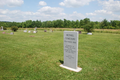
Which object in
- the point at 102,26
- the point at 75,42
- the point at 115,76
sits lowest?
the point at 115,76

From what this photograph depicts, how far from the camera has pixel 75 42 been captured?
481cm

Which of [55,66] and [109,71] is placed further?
[55,66]

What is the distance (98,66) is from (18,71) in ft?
15.9

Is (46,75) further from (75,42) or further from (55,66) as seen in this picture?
(75,42)

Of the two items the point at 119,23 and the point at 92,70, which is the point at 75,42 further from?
the point at 119,23

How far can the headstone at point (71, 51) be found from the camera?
15.9 ft

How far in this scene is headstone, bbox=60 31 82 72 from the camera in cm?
485

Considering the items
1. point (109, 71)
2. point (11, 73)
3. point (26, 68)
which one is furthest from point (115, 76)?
point (11, 73)

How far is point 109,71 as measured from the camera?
4.92 meters

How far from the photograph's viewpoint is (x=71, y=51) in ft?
16.8

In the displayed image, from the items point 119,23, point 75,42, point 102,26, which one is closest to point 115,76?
point 75,42

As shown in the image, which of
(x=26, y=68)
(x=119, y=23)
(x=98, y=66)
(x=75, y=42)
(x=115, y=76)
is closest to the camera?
(x=115, y=76)

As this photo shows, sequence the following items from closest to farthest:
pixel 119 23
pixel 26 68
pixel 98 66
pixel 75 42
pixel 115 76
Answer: pixel 115 76 → pixel 75 42 → pixel 26 68 → pixel 98 66 → pixel 119 23

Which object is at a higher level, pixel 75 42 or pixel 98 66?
pixel 75 42
